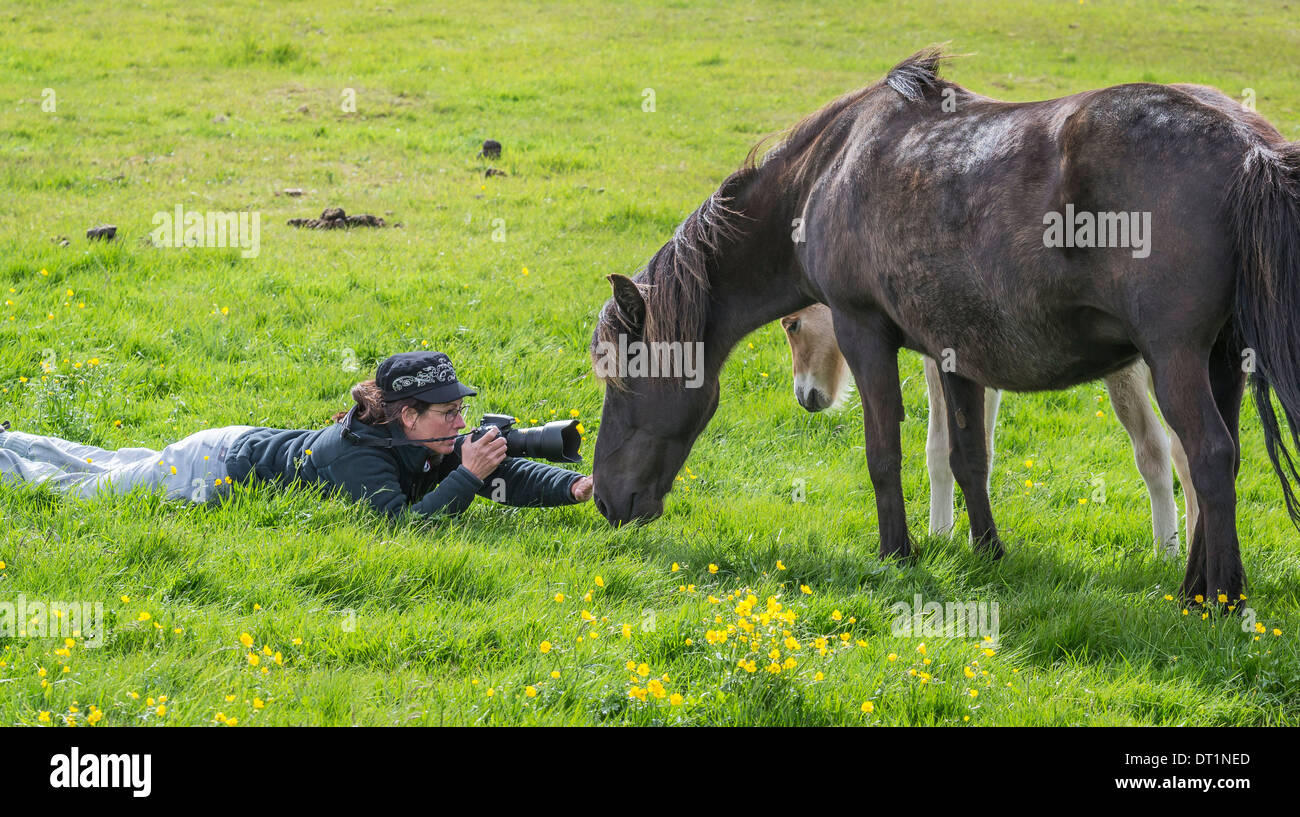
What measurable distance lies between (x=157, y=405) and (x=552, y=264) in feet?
14.6

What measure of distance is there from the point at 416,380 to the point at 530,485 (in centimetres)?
87

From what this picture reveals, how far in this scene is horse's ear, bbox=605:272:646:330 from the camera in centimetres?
601

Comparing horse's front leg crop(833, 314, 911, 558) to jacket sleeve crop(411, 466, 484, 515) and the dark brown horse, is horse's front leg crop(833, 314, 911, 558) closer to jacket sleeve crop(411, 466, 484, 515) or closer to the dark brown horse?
the dark brown horse

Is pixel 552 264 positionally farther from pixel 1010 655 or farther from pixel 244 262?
pixel 1010 655

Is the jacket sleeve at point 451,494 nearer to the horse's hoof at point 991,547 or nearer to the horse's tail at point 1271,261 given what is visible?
the horse's hoof at point 991,547

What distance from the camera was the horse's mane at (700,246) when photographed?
6098 mm

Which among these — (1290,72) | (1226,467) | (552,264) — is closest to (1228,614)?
(1226,467)

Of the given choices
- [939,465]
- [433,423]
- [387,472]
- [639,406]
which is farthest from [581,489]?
[939,465]

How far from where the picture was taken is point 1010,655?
4426 millimetres

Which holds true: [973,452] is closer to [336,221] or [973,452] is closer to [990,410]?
[990,410]

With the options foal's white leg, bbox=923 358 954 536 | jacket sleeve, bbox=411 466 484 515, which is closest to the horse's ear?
jacket sleeve, bbox=411 466 484 515

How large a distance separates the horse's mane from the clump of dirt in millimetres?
6542

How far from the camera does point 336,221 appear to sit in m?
11.9

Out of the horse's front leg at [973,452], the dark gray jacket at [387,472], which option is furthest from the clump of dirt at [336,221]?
the horse's front leg at [973,452]
